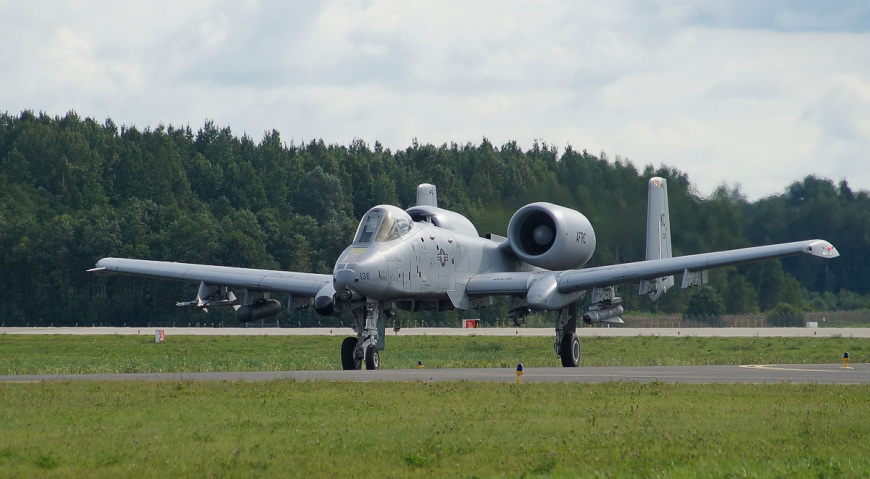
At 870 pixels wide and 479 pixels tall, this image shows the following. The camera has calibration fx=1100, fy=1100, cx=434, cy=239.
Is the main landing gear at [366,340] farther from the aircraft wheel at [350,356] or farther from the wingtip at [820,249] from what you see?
the wingtip at [820,249]

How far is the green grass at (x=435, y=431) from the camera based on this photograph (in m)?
12.1

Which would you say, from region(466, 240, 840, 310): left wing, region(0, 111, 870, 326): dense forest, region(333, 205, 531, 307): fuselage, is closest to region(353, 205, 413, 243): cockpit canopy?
region(333, 205, 531, 307): fuselage

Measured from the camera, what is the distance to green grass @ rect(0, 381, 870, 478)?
12055mm

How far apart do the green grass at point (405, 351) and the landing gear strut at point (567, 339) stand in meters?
2.30

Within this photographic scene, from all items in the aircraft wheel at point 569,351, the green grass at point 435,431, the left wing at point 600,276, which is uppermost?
the left wing at point 600,276

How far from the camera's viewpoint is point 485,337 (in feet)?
204

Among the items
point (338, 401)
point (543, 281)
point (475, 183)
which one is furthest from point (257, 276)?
point (475, 183)

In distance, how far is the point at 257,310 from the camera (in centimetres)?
3275

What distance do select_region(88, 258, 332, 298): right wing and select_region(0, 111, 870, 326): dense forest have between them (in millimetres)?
19536

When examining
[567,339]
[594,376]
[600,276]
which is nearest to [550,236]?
[567,339]

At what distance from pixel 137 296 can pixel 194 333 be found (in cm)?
2250

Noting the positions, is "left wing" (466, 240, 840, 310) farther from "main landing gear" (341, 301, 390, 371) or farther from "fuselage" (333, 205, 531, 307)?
"main landing gear" (341, 301, 390, 371)

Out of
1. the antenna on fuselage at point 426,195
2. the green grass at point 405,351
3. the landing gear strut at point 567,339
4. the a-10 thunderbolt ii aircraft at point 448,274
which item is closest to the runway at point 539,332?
the green grass at point 405,351

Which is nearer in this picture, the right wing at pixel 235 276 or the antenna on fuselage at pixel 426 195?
the right wing at pixel 235 276
